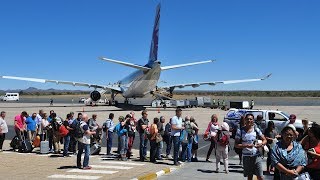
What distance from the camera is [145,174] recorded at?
1154 cm

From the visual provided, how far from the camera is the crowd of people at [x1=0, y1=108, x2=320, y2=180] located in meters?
6.58

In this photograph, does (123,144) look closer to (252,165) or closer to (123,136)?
(123,136)

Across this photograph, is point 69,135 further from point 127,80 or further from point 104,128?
point 127,80

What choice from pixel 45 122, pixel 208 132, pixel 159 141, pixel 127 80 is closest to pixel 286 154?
pixel 208 132

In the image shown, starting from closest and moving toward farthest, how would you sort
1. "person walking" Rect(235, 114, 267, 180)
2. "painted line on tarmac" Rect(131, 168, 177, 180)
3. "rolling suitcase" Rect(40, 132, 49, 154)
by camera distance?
"person walking" Rect(235, 114, 267, 180)
"painted line on tarmac" Rect(131, 168, 177, 180)
"rolling suitcase" Rect(40, 132, 49, 154)

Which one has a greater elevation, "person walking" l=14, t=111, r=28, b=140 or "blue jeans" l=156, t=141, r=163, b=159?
"person walking" l=14, t=111, r=28, b=140

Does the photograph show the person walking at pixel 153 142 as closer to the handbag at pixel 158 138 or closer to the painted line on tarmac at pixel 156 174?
the handbag at pixel 158 138

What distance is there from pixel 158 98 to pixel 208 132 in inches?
1691

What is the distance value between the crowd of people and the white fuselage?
29677 mm

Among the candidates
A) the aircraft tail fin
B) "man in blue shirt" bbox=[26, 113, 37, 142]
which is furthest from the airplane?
"man in blue shirt" bbox=[26, 113, 37, 142]

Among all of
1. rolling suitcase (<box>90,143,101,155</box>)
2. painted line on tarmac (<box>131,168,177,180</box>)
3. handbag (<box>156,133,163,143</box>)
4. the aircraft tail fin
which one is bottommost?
painted line on tarmac (<box>131,168,177,180</box>)

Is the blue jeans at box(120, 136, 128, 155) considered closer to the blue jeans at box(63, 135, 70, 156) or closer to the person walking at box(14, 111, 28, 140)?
the blue jeans at box(63, 135, 70, 156)

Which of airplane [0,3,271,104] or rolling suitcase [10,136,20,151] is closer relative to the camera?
rolling suitcase [10,136,20,151]

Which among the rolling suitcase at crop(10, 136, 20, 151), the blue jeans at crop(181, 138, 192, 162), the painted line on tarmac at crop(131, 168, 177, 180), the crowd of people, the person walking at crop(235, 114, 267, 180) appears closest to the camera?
the crowd of people
